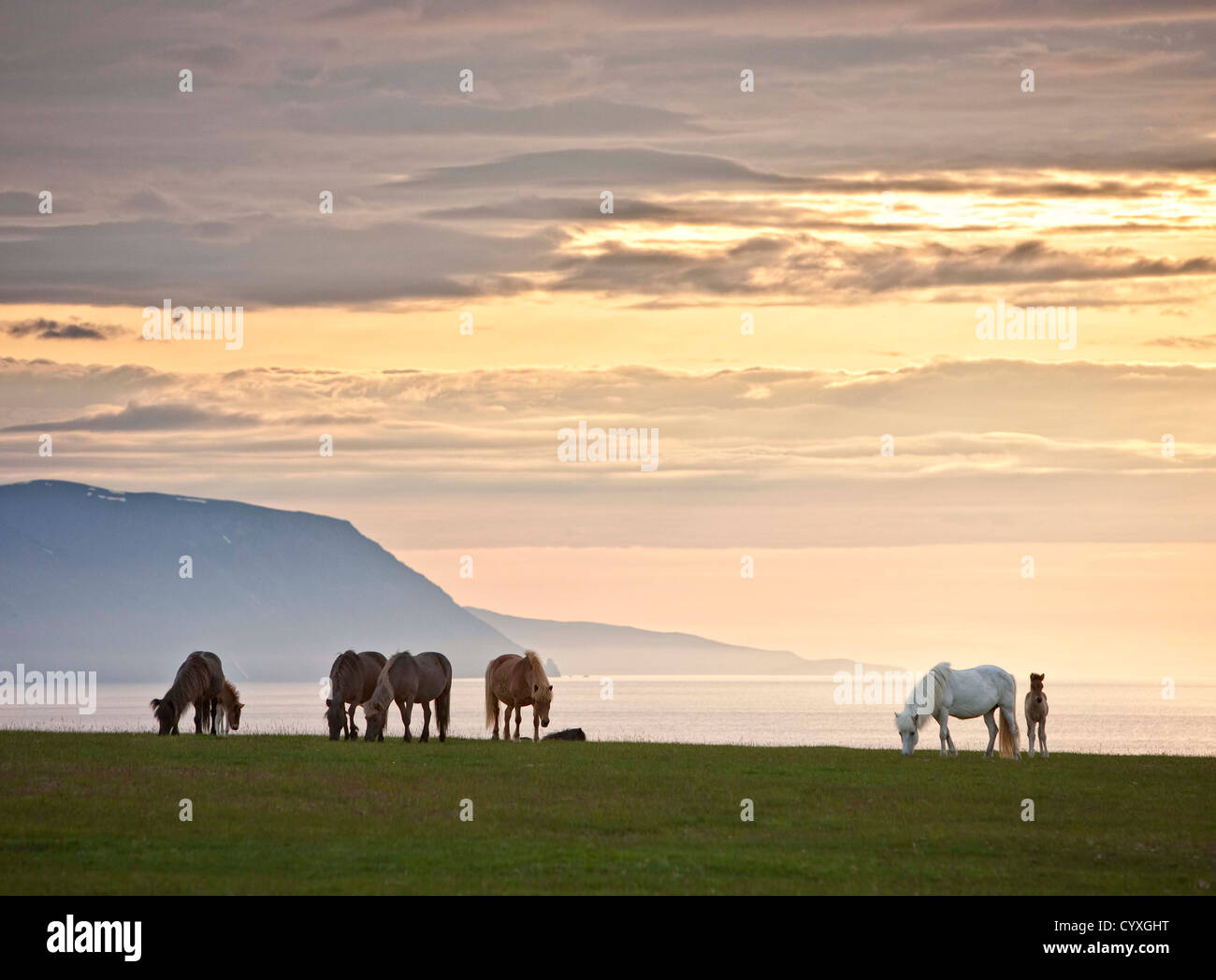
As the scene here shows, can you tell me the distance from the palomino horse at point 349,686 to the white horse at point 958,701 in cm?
1370

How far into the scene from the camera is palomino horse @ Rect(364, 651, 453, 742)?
117 ft

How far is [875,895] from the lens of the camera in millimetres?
17188

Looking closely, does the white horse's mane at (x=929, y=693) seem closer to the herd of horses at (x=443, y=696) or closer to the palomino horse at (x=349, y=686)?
the herd of horses at (x=443, y=696)

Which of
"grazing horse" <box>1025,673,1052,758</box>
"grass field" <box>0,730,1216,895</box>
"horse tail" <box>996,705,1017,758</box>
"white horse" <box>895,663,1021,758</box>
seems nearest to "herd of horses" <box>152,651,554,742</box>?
"grass field" <box>0,730,1216,895</box>

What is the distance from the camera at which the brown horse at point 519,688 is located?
40.2m

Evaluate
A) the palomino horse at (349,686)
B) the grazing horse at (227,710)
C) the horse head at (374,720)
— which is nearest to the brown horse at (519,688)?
the palomino horse at (349,686)

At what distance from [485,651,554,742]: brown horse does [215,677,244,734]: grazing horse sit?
7.23 metres

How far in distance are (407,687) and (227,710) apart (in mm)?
9789

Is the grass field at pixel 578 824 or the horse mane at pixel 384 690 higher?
the horse mane at pixel 384 690

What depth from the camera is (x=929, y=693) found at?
35.0m

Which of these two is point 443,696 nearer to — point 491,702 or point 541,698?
point 541,698

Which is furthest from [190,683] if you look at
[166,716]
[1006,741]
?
[1006,741]
